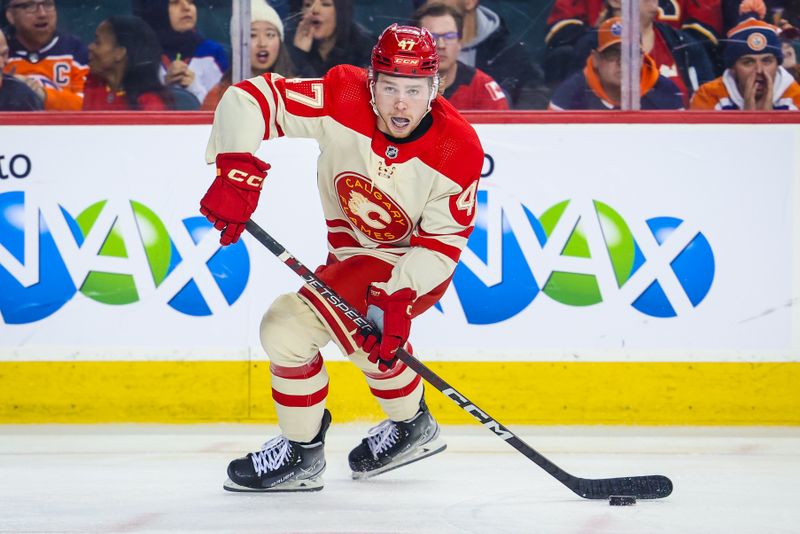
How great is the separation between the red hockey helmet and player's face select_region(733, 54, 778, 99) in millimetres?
1553

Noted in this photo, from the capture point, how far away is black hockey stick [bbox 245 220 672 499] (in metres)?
2.58

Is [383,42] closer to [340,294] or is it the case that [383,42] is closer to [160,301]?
[340,294]

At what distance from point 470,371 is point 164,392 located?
0.99 metres

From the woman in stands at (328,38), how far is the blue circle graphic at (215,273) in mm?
605

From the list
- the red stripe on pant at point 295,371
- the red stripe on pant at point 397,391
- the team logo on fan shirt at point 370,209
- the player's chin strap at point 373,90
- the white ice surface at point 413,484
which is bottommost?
the white ice surface at point 413,484

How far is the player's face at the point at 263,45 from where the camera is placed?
3770 millimetres

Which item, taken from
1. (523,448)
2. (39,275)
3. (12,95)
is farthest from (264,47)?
(523,448)

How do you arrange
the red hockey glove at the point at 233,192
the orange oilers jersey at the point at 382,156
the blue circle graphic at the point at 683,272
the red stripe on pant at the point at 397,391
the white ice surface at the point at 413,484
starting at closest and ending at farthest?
the white ice surface at the point at 413,484 < the red hockey glove at the point at 233,192 < the orange oilers jersey at the point at 382,156 < the red stripe on pant at the point at 397,391 < the blue circle graphic at the point at 683,272

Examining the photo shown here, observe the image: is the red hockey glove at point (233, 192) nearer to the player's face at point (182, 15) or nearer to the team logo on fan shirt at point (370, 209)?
the team logo on fan shirt at point (370, 209)

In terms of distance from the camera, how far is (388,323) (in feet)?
8.41

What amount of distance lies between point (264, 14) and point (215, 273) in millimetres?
863

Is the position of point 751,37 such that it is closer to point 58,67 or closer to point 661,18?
point 661,18

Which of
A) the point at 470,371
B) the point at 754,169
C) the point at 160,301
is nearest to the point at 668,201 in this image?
the point at 754,169

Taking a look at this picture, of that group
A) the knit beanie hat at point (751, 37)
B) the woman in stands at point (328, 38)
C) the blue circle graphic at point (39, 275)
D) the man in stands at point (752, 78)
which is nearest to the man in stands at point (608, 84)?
the man in stands at point (752, 78)
